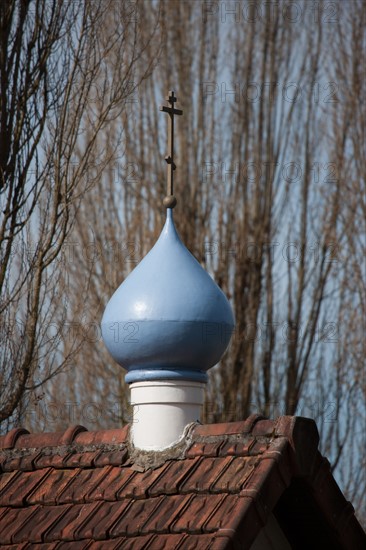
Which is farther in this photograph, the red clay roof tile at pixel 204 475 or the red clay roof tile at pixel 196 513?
the red clay roof tile at pixel 204 475

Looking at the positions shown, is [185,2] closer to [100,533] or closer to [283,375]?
[283,375]

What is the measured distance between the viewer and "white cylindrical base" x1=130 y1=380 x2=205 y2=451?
618 cm

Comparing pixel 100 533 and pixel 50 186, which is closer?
pixel 100 533

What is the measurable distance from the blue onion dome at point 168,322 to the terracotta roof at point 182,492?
327 millimetres

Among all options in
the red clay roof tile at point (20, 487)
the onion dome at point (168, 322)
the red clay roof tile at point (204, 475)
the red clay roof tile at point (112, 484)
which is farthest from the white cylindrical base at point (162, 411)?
the red clay roof tile at point (20, 487)

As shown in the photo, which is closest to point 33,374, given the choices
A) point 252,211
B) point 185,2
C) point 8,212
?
point 8,212

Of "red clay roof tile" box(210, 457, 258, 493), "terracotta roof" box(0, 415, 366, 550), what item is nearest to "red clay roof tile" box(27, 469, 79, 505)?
"terracotta roof" box(0, 415, 366, 550)

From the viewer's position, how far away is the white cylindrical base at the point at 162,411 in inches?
243

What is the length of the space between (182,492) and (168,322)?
870mm

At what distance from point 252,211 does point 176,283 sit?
11.5 meters

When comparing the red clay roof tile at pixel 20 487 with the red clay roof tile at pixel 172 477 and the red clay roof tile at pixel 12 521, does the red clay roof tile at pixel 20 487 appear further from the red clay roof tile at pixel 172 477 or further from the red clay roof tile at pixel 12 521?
the red clay roof tile at pixel 172 477

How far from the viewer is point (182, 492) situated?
18.9ft

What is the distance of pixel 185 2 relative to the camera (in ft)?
60.7

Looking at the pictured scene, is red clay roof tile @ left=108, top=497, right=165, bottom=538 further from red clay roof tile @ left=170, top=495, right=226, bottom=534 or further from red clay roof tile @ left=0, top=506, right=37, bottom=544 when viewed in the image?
red clay roof tile @ left=0, top=506, right=37, bottom=544
